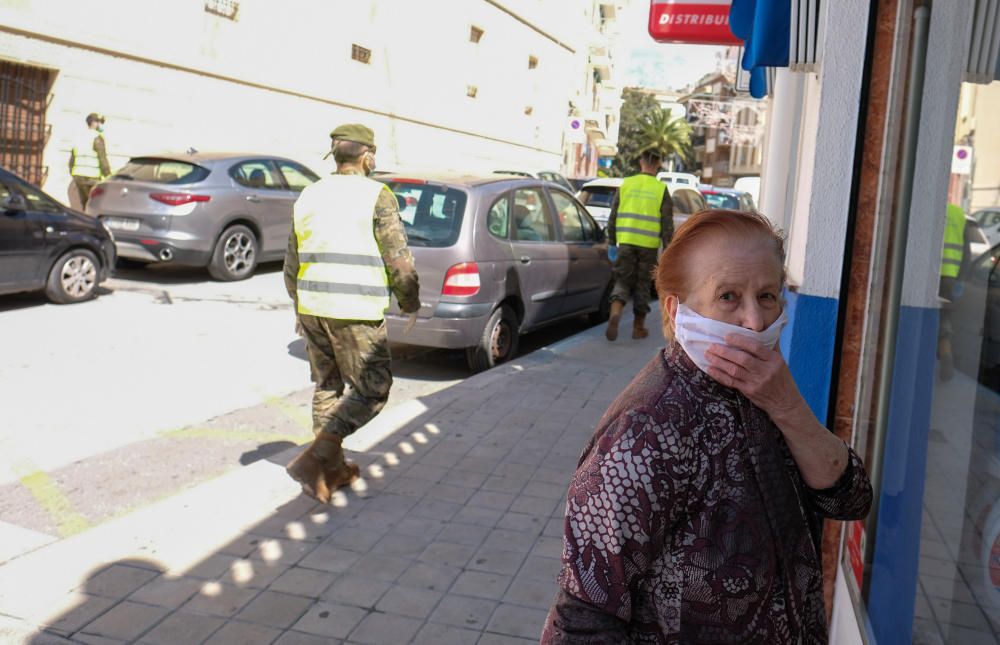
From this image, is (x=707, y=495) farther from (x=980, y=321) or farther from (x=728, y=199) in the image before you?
(x=728, y=199)

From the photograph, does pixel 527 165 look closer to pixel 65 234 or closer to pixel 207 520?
pixel 65 234

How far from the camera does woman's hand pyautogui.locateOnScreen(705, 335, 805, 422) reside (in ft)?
5.33

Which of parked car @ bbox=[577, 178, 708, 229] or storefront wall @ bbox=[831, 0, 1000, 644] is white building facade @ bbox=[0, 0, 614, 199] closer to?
parked car @ bbox=[577, 178, 708, 229]

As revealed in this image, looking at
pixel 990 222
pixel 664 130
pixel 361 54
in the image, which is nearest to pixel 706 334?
pixel 990 222

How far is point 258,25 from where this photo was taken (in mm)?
18953

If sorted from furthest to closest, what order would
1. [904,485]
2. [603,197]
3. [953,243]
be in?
[603,197] → [904,485] → [953,243]

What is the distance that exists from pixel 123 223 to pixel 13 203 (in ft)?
7.51

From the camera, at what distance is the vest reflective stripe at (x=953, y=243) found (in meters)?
2.41

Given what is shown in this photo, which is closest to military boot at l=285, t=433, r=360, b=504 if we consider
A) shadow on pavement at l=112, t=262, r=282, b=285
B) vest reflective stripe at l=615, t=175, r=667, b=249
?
vest reflective stripe at l=615, t=175, r=667, b=249

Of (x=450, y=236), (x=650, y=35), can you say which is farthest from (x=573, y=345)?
(x=650, y=35)

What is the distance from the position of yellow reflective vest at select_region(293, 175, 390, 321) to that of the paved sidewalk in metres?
1.01

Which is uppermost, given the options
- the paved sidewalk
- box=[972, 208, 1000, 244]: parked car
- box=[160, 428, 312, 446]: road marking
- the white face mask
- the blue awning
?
the blue awning

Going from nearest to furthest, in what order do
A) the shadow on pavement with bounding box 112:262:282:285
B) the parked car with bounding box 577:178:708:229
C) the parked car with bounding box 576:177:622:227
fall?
the shadow on pavement with bounding box 112:262:282:285, the parked car with bounding box 577:178:708:229, the parked car with bounding box 576:177:622:227

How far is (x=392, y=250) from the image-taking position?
4867mm
